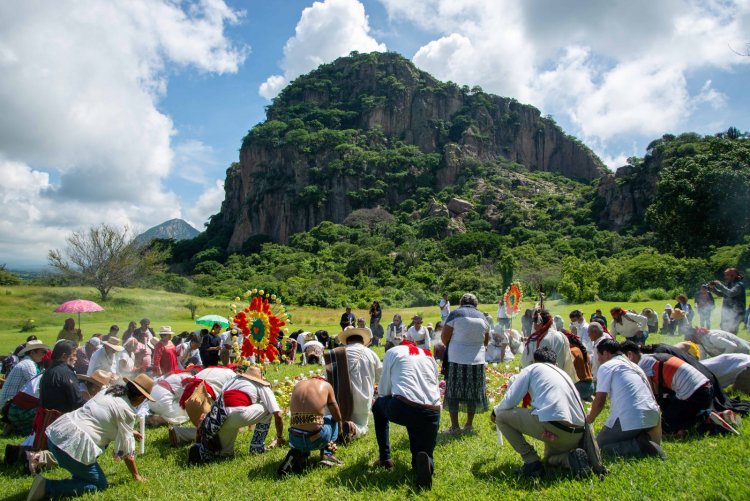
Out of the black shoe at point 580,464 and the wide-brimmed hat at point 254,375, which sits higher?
the wide-brimmed hat at point 254,375

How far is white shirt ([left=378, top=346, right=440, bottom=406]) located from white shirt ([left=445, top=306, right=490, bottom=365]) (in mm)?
1305

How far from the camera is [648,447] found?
5.14 m

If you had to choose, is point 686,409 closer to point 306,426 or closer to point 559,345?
point 559,345

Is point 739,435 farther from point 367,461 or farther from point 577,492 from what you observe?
point 367,461

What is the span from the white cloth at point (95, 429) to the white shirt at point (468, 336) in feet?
13.9

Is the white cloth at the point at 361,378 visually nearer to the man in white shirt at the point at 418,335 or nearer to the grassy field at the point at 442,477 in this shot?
the grassy field at the point at 442,477

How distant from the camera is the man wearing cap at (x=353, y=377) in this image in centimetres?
670

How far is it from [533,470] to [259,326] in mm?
5327

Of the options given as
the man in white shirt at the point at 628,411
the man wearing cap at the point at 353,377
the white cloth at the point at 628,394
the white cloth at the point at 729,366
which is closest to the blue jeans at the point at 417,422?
the man wearing cap at the point at 353,377

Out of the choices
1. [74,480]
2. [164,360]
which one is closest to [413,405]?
[74,480]

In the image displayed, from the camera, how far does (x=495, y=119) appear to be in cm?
12038

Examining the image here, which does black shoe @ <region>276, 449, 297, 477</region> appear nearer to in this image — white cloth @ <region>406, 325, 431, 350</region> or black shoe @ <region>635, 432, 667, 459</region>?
black shoe @ <region>635, 432, 667, 459</region>

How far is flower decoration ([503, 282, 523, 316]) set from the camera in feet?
57.4

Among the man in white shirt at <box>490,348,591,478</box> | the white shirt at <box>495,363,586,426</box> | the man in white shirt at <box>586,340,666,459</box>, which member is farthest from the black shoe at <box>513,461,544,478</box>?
the man in white shirt at <box>586,340,666,459</box>
